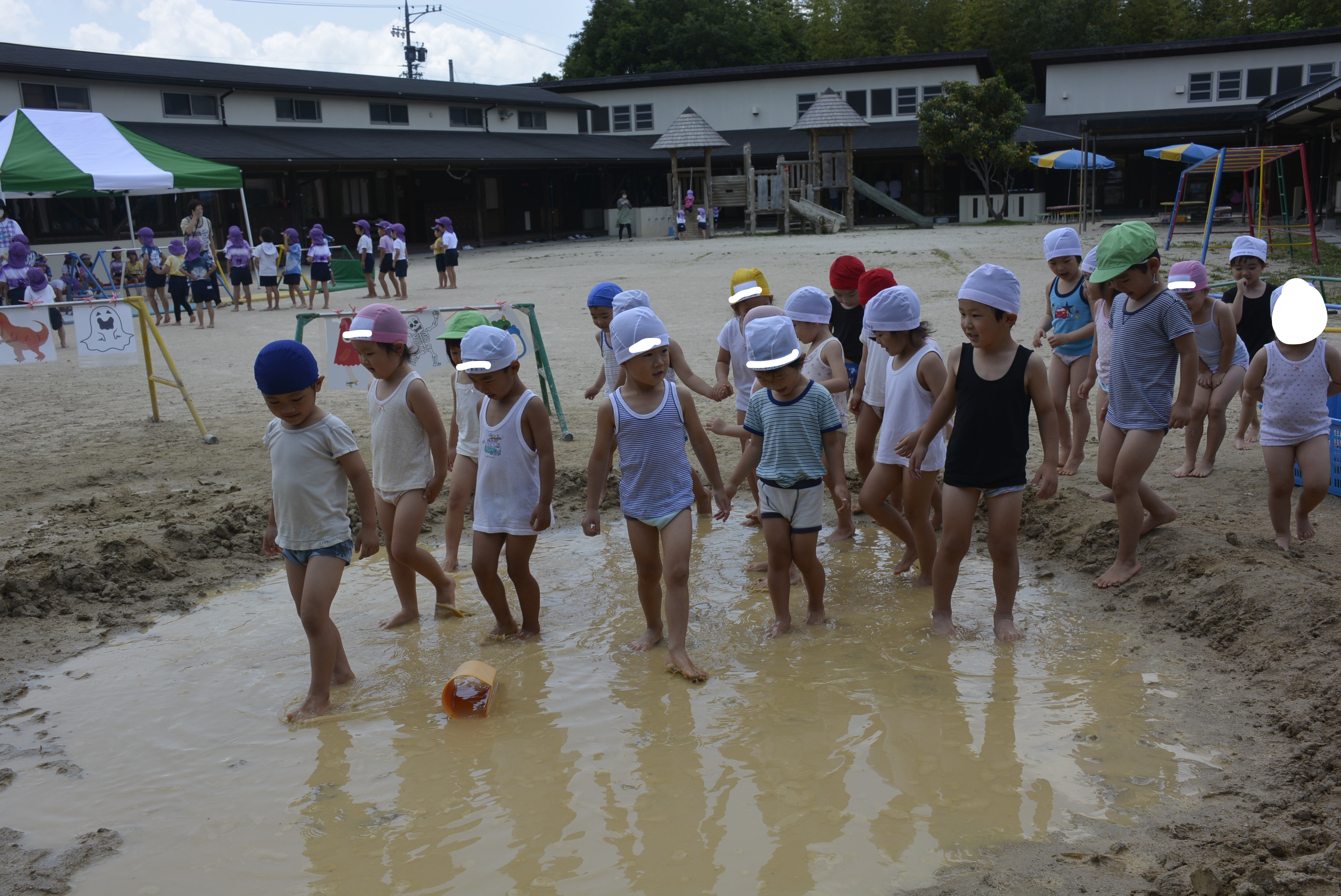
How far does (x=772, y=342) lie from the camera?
4637mm

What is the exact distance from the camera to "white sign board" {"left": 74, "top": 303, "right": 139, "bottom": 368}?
9.10 metres

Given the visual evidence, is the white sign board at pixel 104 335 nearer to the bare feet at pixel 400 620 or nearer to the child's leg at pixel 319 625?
the bare feet at pixel 400 620

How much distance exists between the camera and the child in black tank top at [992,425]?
14.6 ft

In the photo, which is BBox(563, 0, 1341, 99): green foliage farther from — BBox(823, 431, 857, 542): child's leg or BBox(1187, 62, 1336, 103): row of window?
BBox(823, 431, 857, 542): child's leg

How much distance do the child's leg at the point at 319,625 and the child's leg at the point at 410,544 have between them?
63 cm

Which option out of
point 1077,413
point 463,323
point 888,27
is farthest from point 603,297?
point 888,27

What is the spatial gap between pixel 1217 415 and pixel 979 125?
32.8 metres

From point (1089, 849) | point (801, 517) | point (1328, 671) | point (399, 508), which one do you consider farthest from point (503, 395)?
point (1328, 671)

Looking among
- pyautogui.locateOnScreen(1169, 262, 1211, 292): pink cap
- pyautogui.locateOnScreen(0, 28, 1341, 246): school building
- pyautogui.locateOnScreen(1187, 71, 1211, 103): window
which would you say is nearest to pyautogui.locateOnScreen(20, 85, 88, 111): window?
pyautogui.locateOnScreen(0, 28, 1341, 246): school building

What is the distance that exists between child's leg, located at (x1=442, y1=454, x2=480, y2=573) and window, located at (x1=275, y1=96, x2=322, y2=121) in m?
32.6

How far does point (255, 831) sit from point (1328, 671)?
13.3 feet

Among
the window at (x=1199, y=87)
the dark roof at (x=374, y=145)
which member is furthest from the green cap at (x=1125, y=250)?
the window at (x=1199, y=87)

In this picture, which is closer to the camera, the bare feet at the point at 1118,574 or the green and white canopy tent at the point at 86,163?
the bare feet at the point at 1118,574

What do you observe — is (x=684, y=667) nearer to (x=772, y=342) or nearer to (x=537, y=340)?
(x=772, y=342)
